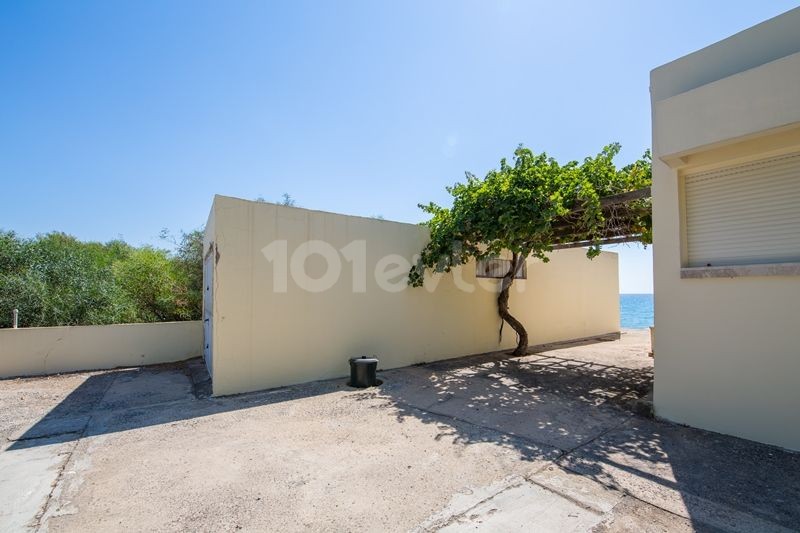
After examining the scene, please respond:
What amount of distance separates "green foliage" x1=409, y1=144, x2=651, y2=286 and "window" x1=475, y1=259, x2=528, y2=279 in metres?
2.09

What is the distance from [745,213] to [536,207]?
289 centimetres

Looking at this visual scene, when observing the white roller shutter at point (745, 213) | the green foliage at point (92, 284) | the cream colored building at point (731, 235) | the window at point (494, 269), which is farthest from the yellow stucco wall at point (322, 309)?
the white roller shutter at point (745, 213)

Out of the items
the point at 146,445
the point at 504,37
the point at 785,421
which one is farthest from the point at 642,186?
the point at 146,445

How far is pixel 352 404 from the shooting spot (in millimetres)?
5645

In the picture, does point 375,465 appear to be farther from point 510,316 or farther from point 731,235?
point 510,316

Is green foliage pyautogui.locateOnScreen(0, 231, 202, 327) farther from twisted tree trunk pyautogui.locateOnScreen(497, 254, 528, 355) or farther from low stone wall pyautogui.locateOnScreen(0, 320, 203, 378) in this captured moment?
twisted tree trunk pyautogui.locateOnScreen(497, 254, 528, 355)

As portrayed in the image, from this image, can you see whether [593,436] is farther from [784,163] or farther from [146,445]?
[146,445]

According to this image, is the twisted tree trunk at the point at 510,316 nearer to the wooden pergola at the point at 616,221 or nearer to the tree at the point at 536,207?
the wooden pergola at the point at 616,221

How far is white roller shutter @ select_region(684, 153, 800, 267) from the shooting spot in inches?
157

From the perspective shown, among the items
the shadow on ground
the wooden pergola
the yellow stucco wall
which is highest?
the wooden pergola

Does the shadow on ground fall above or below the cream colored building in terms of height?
below

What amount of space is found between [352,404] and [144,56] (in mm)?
7155

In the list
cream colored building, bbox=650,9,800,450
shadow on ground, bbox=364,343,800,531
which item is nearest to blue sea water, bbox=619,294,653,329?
shadow on ground, bbox=364,343,800,531

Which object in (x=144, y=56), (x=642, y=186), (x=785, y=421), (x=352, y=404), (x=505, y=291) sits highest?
(x=144, y=56)
